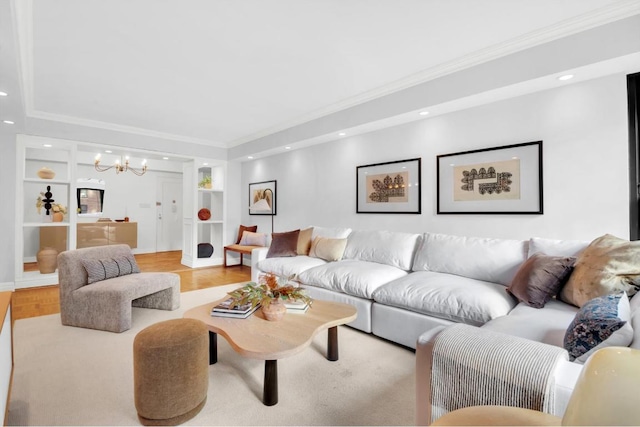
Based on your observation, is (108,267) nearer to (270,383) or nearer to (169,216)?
(270,383)

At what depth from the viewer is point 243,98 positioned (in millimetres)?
3729

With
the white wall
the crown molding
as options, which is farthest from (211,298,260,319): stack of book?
the crown molding

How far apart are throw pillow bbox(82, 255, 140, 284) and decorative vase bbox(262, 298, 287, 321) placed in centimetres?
206

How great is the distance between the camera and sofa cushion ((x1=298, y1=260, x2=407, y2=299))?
285cm

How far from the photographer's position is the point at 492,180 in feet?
9.96

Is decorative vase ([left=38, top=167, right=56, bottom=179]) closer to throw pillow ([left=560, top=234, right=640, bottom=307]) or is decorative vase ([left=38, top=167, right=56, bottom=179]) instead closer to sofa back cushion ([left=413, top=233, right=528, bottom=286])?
sofa back cushion ([left=413, top=233, right=528, bottom=286])

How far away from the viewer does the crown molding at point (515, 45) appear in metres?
2.05

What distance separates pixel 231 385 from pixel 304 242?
2.42m

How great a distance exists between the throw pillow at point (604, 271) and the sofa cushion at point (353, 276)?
4.51 feet

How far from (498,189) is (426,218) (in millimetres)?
818

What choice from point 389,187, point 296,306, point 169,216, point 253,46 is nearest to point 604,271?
point 296,306

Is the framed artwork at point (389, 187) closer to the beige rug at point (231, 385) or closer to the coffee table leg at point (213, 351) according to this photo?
the beige rug at point (231, 385)

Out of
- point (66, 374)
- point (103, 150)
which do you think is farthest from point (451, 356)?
point (103, 150)

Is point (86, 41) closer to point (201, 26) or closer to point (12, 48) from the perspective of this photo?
point (12, 48)
